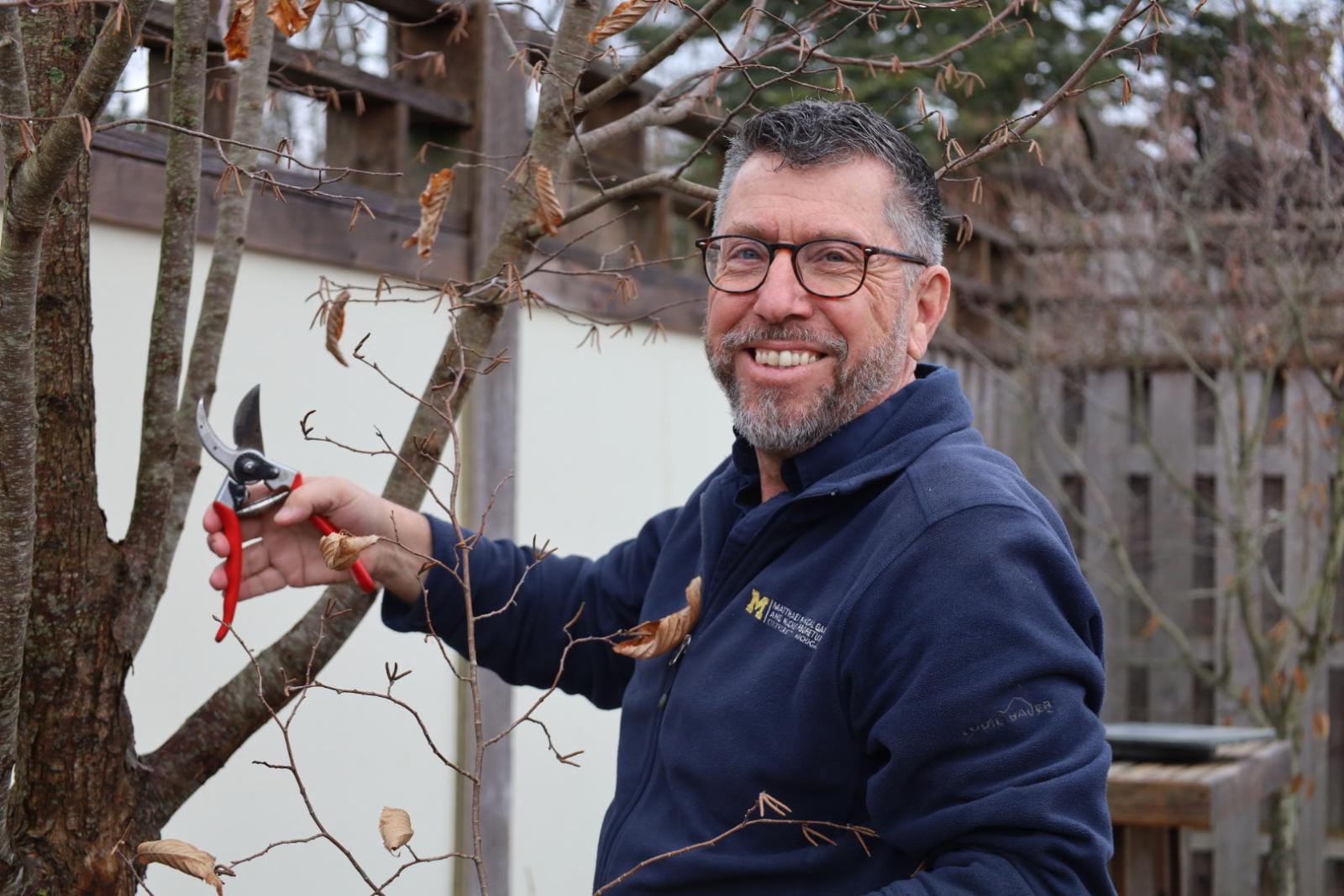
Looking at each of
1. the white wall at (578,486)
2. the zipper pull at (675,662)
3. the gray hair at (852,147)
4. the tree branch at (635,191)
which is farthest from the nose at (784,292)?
the white wall at (578,486)

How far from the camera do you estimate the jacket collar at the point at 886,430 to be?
1.94m

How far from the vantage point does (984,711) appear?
5.19 ft

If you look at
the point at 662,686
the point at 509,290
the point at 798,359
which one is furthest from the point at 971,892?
the point at 509,290

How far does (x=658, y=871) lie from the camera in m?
1.87

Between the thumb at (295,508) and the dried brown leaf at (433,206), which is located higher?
the dried brown leaf at (433,206)

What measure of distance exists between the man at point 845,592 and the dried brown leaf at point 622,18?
0.23m

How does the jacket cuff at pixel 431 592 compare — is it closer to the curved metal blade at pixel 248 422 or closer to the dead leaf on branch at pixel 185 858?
the curved metal blade at pixel 248 422

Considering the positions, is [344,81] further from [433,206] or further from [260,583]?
[260,583]

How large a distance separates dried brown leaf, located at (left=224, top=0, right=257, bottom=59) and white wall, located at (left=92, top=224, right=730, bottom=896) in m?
1.17

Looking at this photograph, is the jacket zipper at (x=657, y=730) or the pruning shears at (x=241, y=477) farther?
the pruning shears at (x=241, y=477)

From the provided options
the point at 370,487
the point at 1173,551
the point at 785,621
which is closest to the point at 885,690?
the point at 785,621

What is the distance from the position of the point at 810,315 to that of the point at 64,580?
1.09 meters

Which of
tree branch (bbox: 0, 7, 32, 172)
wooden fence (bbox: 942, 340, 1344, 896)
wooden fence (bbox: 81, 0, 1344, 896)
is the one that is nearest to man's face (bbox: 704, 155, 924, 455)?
tree branch (bbox: 0, 7, 32, 172)

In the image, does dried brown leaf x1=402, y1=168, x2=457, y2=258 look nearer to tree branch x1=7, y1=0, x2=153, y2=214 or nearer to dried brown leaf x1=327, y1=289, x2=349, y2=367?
dried brown leaf x1=327, y1=289, x2=349, y2=367
